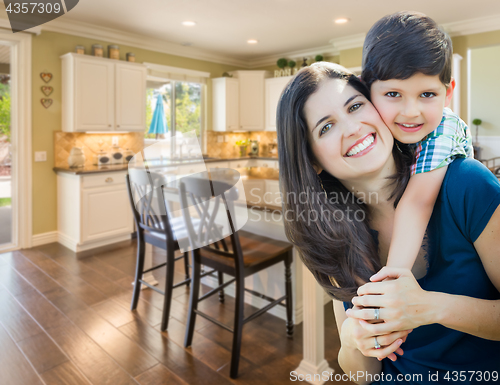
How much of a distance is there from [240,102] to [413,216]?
6101 mm

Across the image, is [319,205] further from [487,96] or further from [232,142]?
[487,96]

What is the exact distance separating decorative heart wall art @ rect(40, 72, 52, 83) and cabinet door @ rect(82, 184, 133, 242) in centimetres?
144

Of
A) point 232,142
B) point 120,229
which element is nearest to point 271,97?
point 232,142

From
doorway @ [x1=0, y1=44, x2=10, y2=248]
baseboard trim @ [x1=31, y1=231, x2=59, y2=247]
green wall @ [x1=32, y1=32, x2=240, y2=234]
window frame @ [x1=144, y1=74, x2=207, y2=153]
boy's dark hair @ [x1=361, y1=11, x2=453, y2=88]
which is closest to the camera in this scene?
boy's dark hair @ [x1=361, y1=11, x2=453, y2=88]

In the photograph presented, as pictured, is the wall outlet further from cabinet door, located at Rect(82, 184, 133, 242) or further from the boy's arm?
the boy's arm

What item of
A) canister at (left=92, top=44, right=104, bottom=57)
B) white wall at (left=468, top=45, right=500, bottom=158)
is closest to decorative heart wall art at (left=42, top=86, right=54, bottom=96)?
canister at (left=92, top=44, right=104, bottom=57)

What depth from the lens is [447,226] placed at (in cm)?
59

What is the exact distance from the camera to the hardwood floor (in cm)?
193

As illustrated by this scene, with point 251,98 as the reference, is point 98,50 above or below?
above

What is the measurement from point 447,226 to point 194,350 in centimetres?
194

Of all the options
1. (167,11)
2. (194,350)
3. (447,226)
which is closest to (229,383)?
(194,350)

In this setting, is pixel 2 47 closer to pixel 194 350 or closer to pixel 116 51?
pixel 116 51

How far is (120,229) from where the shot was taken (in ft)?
14.8

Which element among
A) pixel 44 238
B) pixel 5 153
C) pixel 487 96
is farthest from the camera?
pixel 487 96
